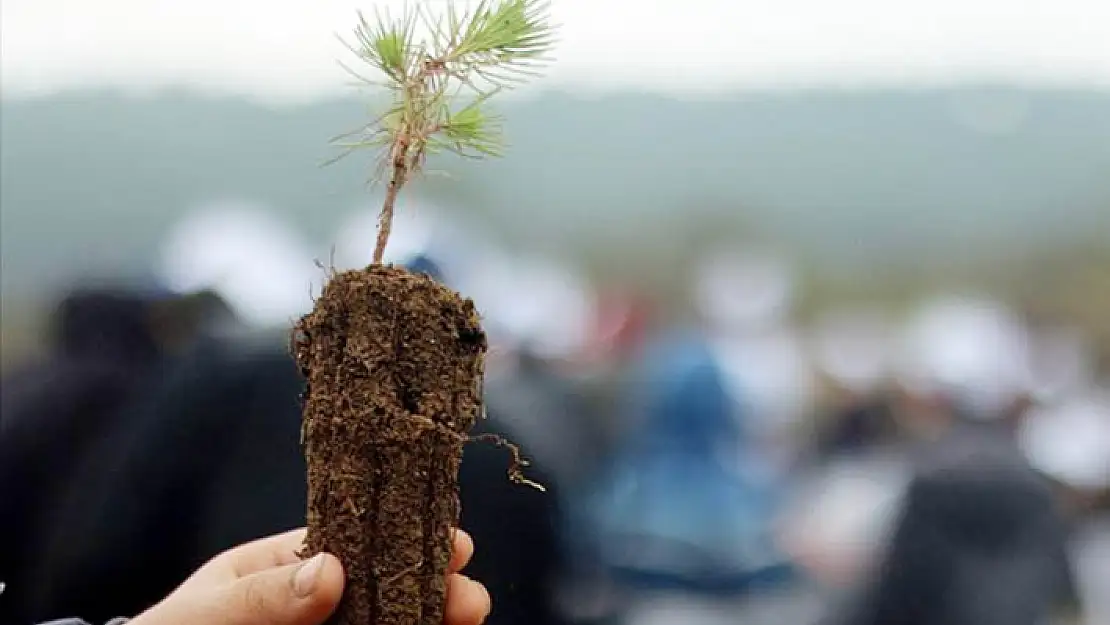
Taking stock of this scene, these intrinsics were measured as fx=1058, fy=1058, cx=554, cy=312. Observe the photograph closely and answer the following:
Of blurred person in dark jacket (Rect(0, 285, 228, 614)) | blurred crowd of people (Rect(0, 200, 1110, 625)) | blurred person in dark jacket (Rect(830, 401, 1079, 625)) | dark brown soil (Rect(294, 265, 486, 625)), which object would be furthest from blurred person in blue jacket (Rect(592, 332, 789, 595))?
dark brown soil (Rect(294, 265, 486, 625))

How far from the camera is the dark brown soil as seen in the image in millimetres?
762

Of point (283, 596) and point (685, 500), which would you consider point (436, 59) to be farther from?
point (685, 500)

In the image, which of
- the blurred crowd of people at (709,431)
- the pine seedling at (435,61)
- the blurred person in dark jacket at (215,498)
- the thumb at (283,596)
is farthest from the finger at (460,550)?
the blurred crowd of people at (709,431)

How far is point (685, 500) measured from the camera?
1670mm

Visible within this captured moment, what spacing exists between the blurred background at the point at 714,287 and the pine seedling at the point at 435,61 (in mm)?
674

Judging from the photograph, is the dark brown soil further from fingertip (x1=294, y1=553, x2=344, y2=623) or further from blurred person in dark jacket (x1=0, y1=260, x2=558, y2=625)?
blurred person in dark jacket (x1=0, y1=260, x2=558, y2=625)

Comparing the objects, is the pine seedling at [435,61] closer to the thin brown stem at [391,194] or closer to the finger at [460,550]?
the thin brown stem at [391,194]

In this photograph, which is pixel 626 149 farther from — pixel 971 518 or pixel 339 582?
pixel 339 582

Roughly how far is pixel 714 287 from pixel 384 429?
98 centimetres

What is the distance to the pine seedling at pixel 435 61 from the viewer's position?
834 mm

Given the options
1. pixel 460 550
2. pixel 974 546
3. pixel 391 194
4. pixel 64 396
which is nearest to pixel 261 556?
pixel 460 550

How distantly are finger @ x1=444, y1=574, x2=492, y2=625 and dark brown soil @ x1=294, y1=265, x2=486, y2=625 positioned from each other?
0.10 feet

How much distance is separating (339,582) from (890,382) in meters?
1.13

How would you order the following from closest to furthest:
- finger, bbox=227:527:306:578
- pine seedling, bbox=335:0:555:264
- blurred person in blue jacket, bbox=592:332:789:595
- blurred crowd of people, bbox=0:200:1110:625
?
pine seedling, bbox=335:0:555:264, finger, bbox=227:527:306:578, blurred crowd of people, bbox=0:200:1110:625, blurred person in blue jacket, bbox=592:332:789:595
